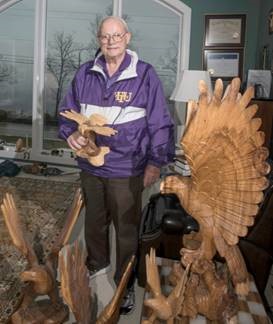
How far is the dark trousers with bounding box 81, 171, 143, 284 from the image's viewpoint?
168 cm

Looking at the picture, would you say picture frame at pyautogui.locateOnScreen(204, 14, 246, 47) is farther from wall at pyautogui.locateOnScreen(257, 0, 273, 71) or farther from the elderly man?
the elderly man

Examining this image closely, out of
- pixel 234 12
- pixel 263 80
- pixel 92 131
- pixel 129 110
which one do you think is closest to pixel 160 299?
pixel 92 131

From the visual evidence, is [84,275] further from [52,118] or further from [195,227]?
[52,118]

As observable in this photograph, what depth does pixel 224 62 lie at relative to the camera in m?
3.48

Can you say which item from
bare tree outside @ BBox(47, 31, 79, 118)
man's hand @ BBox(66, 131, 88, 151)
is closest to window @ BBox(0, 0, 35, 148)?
bare tree outside @ BBox(47, 31, 79, 118)

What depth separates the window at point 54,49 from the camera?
3727 mm

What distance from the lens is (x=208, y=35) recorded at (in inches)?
137

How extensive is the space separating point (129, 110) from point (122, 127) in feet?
0.26

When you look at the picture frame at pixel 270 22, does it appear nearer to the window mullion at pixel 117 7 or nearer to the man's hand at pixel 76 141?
the window mullion at pixel 117 7

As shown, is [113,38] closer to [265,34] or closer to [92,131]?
[92,131]

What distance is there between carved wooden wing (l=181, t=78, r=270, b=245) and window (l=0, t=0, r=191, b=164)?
277cm

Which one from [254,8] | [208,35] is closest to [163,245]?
[208,35]

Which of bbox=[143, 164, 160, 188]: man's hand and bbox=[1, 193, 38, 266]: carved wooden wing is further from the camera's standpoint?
bbox=[143, 164, 160, 188]: man's hand

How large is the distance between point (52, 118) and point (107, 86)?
2.64 m
